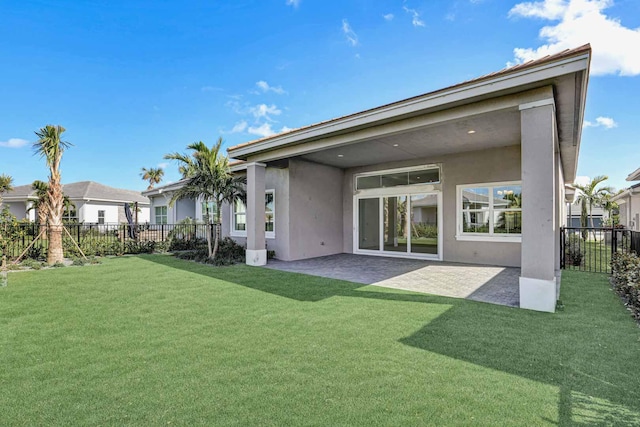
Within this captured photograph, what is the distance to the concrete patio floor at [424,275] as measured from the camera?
6.13 meters

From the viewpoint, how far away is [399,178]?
1131 cm

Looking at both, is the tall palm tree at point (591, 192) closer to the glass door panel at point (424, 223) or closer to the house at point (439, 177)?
the house at point (439, 177)

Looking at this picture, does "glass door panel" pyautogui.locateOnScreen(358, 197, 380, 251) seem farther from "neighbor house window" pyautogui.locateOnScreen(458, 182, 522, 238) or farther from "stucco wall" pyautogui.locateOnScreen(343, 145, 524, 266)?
"neighbor house window" pyautogui.locateOnScreen(458, 182, 522, 238)

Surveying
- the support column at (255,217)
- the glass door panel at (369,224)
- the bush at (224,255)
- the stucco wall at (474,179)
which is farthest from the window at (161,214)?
the stucco wall at (474,179)

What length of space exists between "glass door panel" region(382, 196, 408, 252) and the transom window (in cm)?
58

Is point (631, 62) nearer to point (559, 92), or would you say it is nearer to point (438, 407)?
point (559, 92)

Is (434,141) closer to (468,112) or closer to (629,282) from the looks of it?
(468,112)

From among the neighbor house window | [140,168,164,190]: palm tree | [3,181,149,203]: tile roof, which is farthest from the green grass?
[140,168,164,190]: palm tree

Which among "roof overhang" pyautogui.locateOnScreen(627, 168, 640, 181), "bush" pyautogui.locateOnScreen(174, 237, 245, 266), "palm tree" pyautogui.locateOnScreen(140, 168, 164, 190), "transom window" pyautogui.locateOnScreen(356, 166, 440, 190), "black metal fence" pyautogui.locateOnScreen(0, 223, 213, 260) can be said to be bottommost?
"bush" pyautogui.locateOnScreen(174, 237, 245, 266)

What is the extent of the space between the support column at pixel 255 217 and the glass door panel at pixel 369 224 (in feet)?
13.6

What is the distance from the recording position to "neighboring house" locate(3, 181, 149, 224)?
2266cm

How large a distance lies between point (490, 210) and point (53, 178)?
557 inches

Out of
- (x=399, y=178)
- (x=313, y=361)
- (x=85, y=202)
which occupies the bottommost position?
(x=313, y=361)

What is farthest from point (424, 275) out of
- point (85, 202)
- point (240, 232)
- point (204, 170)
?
point (85, 202)
